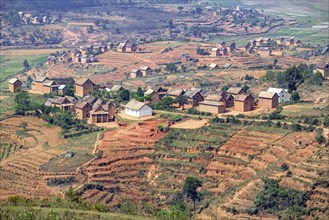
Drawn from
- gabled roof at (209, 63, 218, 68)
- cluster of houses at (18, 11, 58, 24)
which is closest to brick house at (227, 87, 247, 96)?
gabled roof at (209, 63, 218, 68)

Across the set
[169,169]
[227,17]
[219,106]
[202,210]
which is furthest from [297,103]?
[227,17]

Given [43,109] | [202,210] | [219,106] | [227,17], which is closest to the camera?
[202,210]

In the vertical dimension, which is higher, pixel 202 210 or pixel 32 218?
pixel 32 218

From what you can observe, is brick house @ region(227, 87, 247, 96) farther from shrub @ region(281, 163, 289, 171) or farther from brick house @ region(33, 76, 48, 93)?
brick house @ region(33, 76, 48, 93)

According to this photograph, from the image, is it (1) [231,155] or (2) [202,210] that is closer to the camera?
(2) [202,210]

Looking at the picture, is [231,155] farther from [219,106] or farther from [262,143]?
[219,106]

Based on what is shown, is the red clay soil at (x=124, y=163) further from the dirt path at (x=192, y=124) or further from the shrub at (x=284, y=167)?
the shrub at (x=284, y=167)
